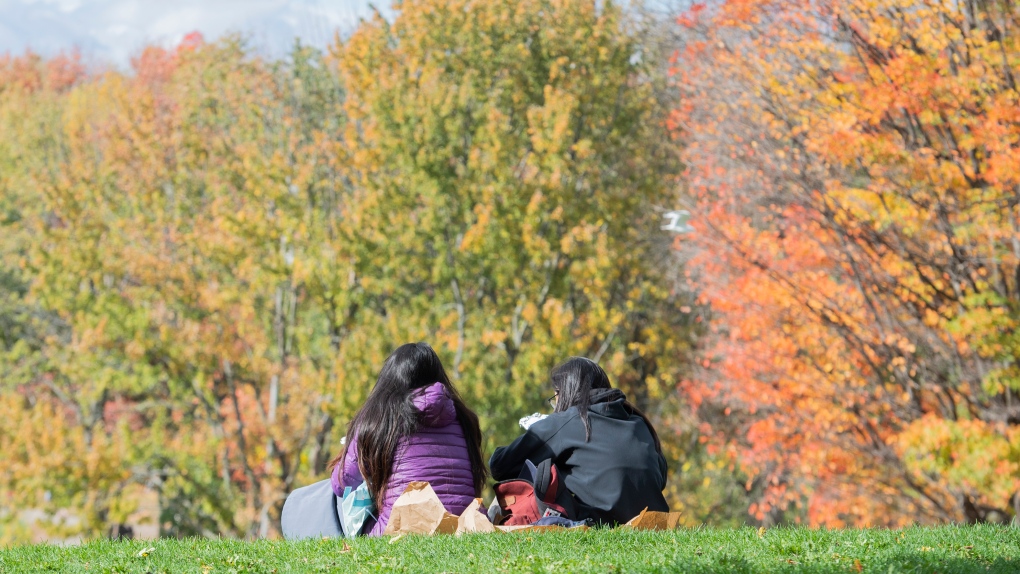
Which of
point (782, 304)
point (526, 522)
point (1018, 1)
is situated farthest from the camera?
point (782, 304)

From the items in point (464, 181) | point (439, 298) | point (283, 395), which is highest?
point (464, 181)

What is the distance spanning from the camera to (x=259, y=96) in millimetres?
18219

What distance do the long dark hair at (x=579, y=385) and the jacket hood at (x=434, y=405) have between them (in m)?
0.64

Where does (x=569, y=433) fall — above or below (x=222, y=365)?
above

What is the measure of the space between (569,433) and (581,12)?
45.7 ft

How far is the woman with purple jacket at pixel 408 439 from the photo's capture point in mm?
5320

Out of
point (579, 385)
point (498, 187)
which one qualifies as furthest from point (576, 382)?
point (498, 187)

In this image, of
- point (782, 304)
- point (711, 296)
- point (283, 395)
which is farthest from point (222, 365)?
point (782, 304)

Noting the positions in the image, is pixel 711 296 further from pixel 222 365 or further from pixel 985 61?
pixel 222 365

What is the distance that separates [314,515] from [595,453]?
65.8 inches

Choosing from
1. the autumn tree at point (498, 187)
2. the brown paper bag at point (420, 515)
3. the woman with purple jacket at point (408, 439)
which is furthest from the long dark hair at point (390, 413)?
the autumn tree at point (498, 187)

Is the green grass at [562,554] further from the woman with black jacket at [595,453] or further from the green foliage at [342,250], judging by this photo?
the green foliage at [342,250]

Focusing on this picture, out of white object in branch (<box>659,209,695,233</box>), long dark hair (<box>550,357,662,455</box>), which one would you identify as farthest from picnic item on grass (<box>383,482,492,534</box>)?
white object in branch (<box>659,209,695,233</box>)

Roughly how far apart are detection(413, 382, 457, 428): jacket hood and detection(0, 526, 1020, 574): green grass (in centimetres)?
71
